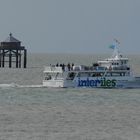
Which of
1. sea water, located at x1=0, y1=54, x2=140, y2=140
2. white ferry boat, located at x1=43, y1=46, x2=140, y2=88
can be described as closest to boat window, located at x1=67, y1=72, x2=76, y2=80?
white ferry boat, located at x1=43, y1=46, x2=140, y2=88

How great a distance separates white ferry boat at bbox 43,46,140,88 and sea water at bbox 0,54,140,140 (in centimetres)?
333

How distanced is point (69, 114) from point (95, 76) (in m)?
28.9

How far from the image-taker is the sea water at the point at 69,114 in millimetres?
43469

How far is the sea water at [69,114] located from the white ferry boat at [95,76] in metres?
3.33

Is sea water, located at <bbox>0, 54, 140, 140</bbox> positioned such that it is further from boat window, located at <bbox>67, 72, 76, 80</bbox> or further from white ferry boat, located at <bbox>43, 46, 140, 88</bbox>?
boat window, located at <bbox>67, 72, 76, 80</bbox>

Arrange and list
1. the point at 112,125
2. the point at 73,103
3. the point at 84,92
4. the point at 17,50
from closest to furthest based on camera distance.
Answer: the point at 112,125, the point at 73,103, the point at 84,92, the point at 17,50

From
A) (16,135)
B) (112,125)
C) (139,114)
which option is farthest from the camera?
(139,114)

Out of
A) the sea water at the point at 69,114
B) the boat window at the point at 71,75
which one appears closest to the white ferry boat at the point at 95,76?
the boat window at the point at 71,75

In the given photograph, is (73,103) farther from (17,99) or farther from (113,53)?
(113,53)

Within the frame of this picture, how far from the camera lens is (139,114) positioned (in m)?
53.8

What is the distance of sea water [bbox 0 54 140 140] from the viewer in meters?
43.5

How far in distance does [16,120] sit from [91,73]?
33046mm

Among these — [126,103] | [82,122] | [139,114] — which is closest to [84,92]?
[126,103]

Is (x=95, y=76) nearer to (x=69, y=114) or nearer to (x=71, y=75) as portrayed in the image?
(x=71, y=75)
